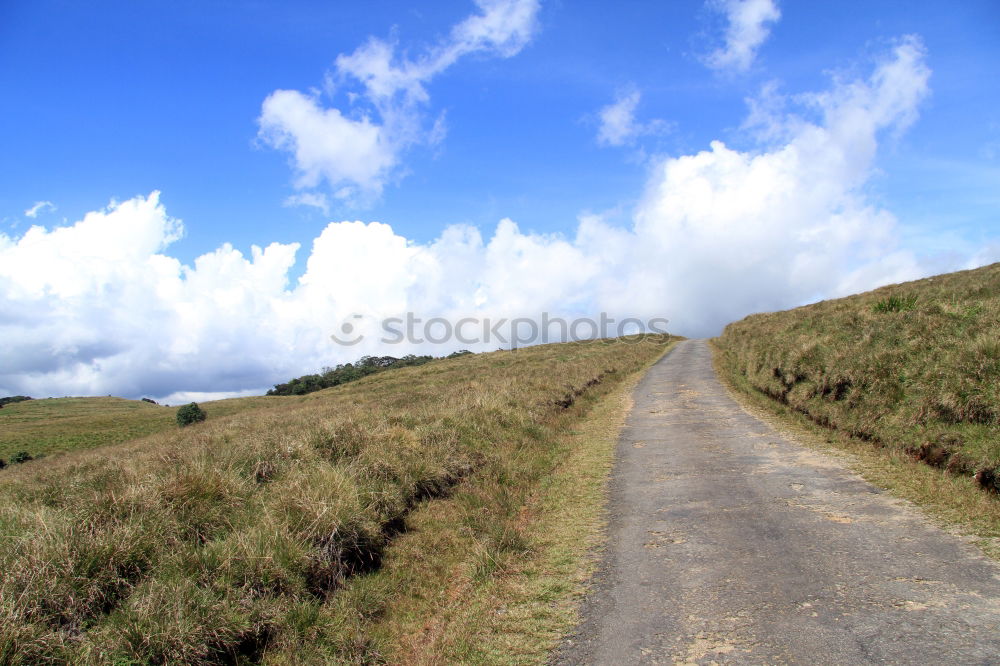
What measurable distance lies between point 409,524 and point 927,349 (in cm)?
1169

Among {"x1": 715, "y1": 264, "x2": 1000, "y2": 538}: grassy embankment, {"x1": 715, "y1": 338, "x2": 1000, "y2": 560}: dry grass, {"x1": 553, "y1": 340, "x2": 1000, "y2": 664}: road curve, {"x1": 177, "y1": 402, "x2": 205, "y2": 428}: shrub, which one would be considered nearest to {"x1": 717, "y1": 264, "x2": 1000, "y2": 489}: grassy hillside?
{"x1": 715, "y1": 264, "x2": 1000, "y2": 538}: grassy embankment

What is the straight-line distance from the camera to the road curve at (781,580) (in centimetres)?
414

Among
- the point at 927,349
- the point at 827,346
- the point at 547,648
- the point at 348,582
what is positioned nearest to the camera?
the point at 547,648

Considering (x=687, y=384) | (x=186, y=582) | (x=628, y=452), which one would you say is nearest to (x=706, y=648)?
(x=186, y=582)

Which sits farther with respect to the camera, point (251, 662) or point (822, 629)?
point (251, 662)

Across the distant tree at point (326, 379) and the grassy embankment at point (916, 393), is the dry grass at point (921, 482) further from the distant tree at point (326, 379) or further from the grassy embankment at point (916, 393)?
the distant tree at point (326, 379)

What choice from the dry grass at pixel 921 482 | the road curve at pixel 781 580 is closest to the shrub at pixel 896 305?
the dry grass at pixel 921 482

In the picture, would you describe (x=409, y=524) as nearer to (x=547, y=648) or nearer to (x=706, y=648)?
(x=547, y=648)

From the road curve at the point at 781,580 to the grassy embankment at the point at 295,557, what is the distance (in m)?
0.68

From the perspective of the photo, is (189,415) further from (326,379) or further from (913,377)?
(913,377)

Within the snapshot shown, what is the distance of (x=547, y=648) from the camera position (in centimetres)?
464

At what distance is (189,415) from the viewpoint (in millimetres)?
54625

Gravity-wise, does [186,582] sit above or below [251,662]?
above

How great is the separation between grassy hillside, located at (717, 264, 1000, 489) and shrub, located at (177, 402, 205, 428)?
2196 inches
